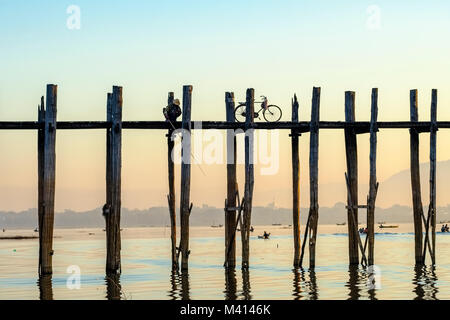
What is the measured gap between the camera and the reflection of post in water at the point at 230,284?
74.5ft

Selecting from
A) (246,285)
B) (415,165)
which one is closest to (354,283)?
(246,285)

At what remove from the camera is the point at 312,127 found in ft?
90.6

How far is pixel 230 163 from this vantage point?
92.9 feet

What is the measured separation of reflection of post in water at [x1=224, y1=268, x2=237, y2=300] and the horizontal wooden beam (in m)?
4.78

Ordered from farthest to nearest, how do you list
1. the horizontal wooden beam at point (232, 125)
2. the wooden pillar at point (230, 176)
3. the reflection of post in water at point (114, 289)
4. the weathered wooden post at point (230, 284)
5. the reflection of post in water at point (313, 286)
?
1. the wooden pillar at point (230, 176)
2. the horizontal wooden beam at point (232, 125)
3. the reflection of post in water at point (114, 289)
4. the weathered wooden post at point (230, 284)
5. the reflection of post in water at point (313, 286)

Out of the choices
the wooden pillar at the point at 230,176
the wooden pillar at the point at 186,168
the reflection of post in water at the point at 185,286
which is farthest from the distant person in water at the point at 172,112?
the reflection of post in water at the point at 185,286

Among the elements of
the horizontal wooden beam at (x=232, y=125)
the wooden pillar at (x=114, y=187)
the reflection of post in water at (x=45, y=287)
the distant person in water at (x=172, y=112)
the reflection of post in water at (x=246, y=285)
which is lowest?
the reflection of post in water at (x=45, y=287)

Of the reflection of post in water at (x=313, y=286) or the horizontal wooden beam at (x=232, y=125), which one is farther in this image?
the horizontal wooden beam at (x=232, y=125)

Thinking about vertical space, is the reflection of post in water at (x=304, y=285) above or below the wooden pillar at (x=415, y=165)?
below

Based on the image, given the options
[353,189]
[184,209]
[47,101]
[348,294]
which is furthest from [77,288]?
[353,189]

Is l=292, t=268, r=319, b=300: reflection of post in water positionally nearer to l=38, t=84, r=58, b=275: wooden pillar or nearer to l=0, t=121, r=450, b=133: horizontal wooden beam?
l=0, t=121, r=450, b=133: horizontal wooden beam

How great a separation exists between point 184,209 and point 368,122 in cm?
681

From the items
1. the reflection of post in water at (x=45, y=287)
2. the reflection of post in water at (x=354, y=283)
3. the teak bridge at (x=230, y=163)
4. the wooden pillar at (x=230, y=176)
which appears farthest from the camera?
the wooden pillar at (x=230, y=176)

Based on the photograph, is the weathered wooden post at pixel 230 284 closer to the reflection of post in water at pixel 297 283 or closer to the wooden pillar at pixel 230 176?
the wooden pillar at pixel 230 176
